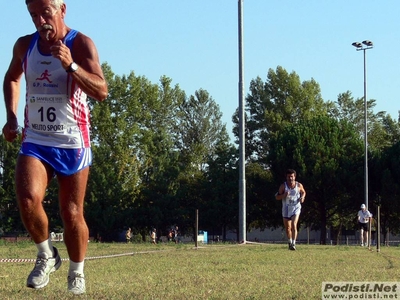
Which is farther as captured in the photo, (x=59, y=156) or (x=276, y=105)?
(x=276, y=105)

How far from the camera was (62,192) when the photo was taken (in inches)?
275

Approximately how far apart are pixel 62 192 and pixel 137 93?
79.4m

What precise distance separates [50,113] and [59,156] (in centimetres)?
36

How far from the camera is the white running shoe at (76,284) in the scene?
6.98m

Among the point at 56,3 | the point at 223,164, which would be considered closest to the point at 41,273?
the point at 56,3

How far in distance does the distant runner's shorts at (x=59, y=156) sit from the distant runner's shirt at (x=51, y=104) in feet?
0.14

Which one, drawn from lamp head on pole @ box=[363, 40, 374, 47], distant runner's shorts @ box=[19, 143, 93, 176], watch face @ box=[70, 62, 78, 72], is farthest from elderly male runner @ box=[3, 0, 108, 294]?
lamp head on pole @ box=[363, 40, 374, 47]

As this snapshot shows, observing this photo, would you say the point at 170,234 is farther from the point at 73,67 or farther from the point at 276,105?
the point at 73,67

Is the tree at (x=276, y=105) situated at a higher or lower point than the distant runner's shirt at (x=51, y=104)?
higher

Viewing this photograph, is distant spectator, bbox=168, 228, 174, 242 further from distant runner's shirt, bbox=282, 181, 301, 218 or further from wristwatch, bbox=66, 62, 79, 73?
wristwatch, bbox=66, 62, 79, 73

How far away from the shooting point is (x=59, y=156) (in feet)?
A: 22.7

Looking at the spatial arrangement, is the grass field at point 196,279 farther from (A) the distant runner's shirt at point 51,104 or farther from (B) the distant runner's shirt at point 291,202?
(B) the distant runner's shirt at point 291,202

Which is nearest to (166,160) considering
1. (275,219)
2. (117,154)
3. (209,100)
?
(117,154)

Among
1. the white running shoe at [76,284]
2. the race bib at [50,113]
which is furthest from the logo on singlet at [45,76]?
the white running shoe at [76,284]
